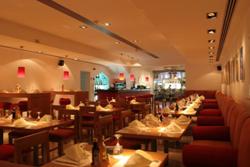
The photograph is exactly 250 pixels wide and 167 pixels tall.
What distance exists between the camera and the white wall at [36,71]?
840 centimetres

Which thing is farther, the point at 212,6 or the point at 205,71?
the point at 205,71

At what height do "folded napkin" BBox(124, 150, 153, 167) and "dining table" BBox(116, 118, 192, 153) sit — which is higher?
"folded napkin" BBox(124, 150, 153, 167)

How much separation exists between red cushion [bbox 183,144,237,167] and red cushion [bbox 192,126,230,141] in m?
0.98

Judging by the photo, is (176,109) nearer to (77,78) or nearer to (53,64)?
(53,64)

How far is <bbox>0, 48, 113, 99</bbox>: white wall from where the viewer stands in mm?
8398

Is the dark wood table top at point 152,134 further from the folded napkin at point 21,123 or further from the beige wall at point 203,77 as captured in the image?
the beige wall at point 203,77

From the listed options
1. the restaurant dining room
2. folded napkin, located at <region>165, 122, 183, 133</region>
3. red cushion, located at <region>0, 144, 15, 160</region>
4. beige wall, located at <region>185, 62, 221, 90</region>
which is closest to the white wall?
the restaurant dining room

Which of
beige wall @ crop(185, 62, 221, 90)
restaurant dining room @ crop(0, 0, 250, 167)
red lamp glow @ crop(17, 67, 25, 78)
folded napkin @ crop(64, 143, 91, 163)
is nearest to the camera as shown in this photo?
folded napkin @ crop(64, 143, 91, 163)

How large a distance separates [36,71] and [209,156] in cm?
863

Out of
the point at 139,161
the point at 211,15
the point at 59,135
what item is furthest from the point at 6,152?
the point at 211,15

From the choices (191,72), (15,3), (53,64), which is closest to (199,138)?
A: (15,3)

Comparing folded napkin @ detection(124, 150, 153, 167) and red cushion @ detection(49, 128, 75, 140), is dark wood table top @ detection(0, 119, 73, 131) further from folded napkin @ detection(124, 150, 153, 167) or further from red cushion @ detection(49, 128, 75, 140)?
folded napkin @ detection(124, 150, 153, 167)

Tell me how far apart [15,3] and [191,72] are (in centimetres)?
1104

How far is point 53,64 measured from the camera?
1069 cm
